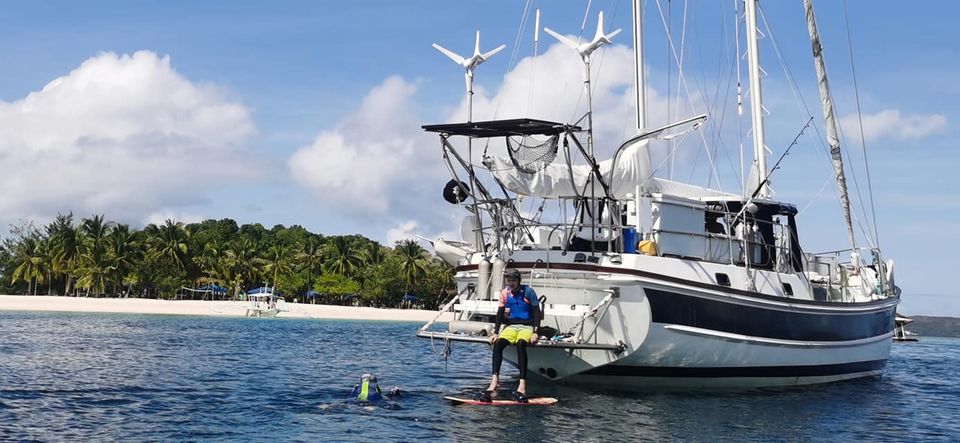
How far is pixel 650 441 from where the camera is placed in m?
14.2

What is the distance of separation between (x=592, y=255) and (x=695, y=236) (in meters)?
3.13

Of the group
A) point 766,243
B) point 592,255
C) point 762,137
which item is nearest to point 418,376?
point 592,255

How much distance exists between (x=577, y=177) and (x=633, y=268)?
7.94 feet

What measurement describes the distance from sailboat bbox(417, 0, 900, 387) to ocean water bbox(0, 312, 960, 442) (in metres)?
0.78

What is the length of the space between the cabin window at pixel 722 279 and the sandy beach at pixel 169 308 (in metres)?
61.6

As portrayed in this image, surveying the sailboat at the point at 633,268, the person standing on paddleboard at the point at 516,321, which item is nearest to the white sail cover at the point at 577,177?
the sailboat at the point at 633,268

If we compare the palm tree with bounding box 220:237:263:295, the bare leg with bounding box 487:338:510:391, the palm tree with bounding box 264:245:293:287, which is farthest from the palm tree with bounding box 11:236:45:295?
the bare leg with bounding box 487:338:510:391

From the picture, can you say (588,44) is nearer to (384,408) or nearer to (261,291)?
(384,408)

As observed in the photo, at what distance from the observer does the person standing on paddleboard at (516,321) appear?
16984 millimetres

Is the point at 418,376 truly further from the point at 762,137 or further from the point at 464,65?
the point at 762,137

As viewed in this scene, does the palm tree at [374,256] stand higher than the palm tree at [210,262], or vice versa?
the palm tree at [374,256]

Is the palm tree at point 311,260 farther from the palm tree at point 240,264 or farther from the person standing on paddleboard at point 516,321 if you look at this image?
the person standing on paddleboard at point 516,321

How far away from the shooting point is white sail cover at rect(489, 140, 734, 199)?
18.8 m

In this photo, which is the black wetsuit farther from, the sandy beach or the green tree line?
the green tree line
